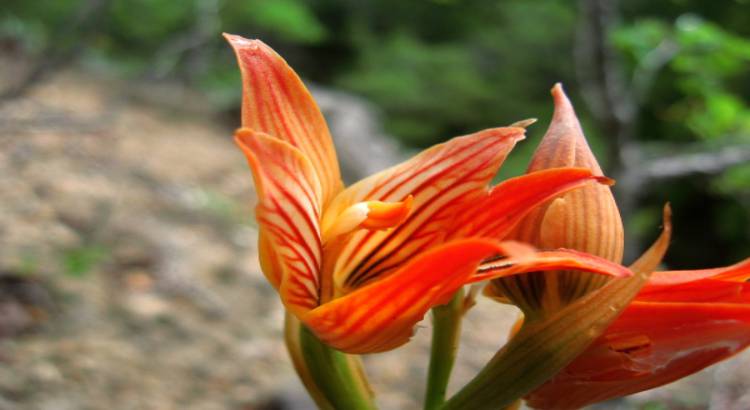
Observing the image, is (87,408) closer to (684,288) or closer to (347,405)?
(347,405)

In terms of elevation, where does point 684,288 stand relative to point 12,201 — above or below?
above

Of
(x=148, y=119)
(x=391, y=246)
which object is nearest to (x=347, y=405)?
(x=391, y=246)

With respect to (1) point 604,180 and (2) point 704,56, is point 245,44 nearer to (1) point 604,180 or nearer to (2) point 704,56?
(1) point 604,180

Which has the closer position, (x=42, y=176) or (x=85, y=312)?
(x=85, y=312)

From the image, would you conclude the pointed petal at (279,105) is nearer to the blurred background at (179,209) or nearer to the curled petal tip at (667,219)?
the curled petal tip at (667,219)

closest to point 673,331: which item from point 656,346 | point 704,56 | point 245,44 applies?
point 656,346

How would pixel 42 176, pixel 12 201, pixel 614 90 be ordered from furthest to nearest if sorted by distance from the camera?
1. pixel 42 176
2. pixel 12 201
3. pixel 614 90

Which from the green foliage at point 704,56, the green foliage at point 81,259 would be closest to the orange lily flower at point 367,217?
the green foliage at point 81,259
